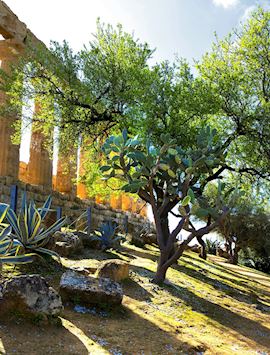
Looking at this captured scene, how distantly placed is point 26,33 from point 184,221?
17018 mm

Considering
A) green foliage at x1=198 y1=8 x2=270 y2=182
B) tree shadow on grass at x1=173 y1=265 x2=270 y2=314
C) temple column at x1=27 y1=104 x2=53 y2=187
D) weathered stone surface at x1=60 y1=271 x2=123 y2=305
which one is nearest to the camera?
weathered stone surface at x1=60 y1=271 x2=123 y2=305

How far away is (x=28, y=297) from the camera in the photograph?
470cm

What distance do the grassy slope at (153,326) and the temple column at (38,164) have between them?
13.0 metres

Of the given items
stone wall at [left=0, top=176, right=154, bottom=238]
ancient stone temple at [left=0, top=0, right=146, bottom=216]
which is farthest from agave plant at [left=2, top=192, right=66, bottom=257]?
ancient stone temple at [left=0, top=0, right=146, bottom=216]

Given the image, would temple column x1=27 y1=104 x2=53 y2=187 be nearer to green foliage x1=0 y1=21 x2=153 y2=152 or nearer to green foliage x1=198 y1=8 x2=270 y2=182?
green foliage x1=0 y1=21 x2=153 y2=152

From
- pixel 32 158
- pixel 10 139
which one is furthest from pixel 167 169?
pixel 32 158

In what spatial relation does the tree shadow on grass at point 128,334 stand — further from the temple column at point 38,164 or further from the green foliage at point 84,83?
the temple column at point 38,164

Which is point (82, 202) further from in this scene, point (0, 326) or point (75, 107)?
point (0, 326)

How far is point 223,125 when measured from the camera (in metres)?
14.2

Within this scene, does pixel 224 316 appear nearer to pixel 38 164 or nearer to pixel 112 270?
pixel 112 270

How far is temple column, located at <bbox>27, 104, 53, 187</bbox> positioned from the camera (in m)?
21.9

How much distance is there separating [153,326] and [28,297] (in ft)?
6.62

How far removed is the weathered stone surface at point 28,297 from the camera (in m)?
4.64

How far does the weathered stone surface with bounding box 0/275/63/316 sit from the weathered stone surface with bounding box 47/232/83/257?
385 centimetres
